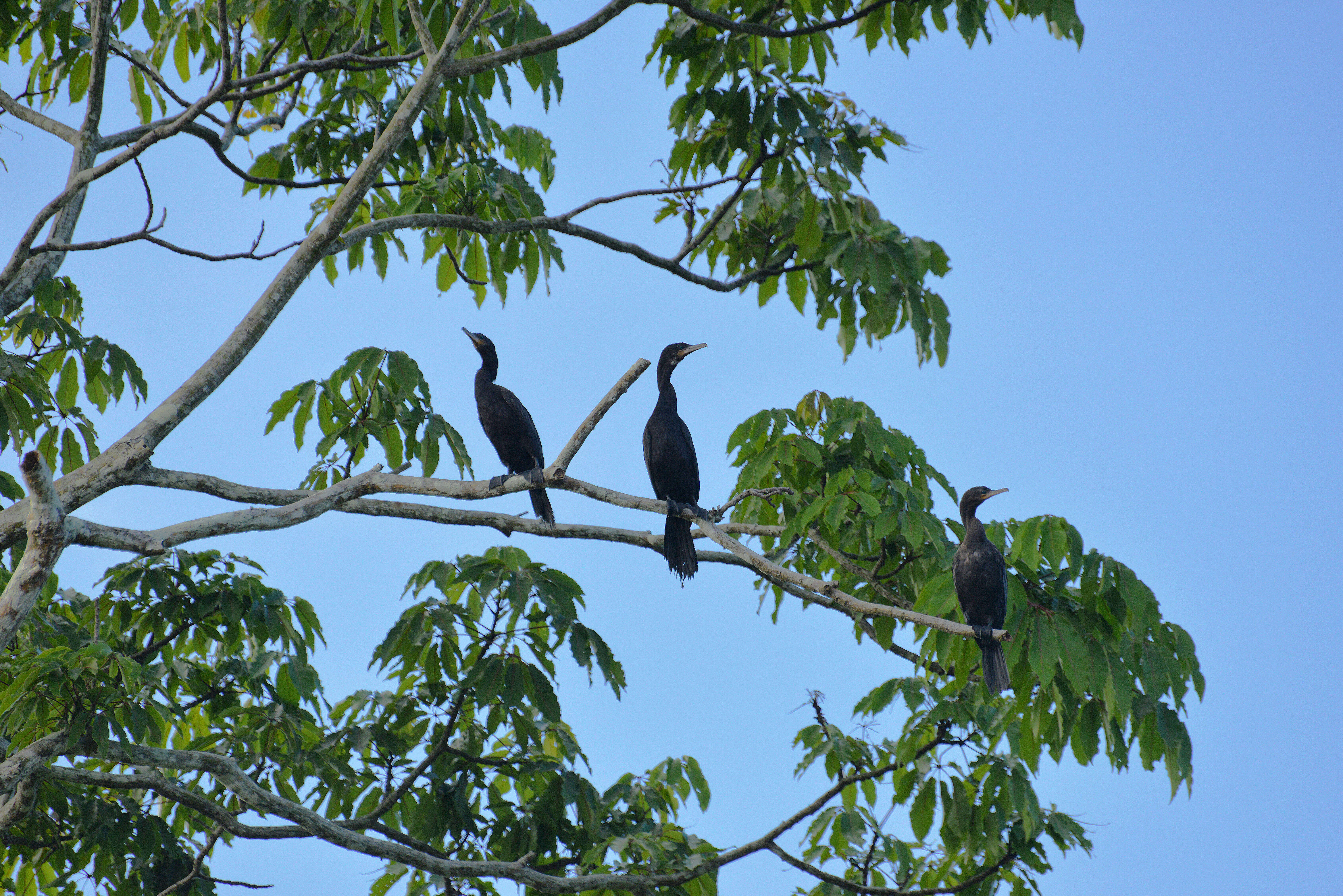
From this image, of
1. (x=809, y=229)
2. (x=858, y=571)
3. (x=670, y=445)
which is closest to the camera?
(x=858, y=571)

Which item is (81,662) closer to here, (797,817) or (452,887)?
(452,887)

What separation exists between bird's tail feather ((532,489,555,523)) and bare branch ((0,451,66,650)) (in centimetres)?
224

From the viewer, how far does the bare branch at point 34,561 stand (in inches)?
132

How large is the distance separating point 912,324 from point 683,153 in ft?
4.43

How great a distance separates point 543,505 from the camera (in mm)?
5277

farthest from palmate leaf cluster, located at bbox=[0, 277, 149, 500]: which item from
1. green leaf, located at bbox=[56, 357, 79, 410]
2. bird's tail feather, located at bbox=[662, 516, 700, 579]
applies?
bird's tail feather, located at bbox=[662, 516, 700, 579]

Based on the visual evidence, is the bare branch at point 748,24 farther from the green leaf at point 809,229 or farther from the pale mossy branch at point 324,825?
the pale mossy branch at point 324,825

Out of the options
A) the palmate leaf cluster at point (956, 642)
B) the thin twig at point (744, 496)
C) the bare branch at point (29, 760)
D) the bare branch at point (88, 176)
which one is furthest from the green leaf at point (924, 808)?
the bare branch at point (88, 176)

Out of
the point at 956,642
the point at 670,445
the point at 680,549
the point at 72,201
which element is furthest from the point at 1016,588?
the point at 72,201

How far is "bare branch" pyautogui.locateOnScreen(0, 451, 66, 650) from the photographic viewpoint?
3.35 metres

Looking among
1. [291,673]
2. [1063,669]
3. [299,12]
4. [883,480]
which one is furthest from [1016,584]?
[299,12]

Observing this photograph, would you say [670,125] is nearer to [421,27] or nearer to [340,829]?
[421,27]

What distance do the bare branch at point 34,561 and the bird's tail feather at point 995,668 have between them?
3.28m

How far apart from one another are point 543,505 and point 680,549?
0.93 m
